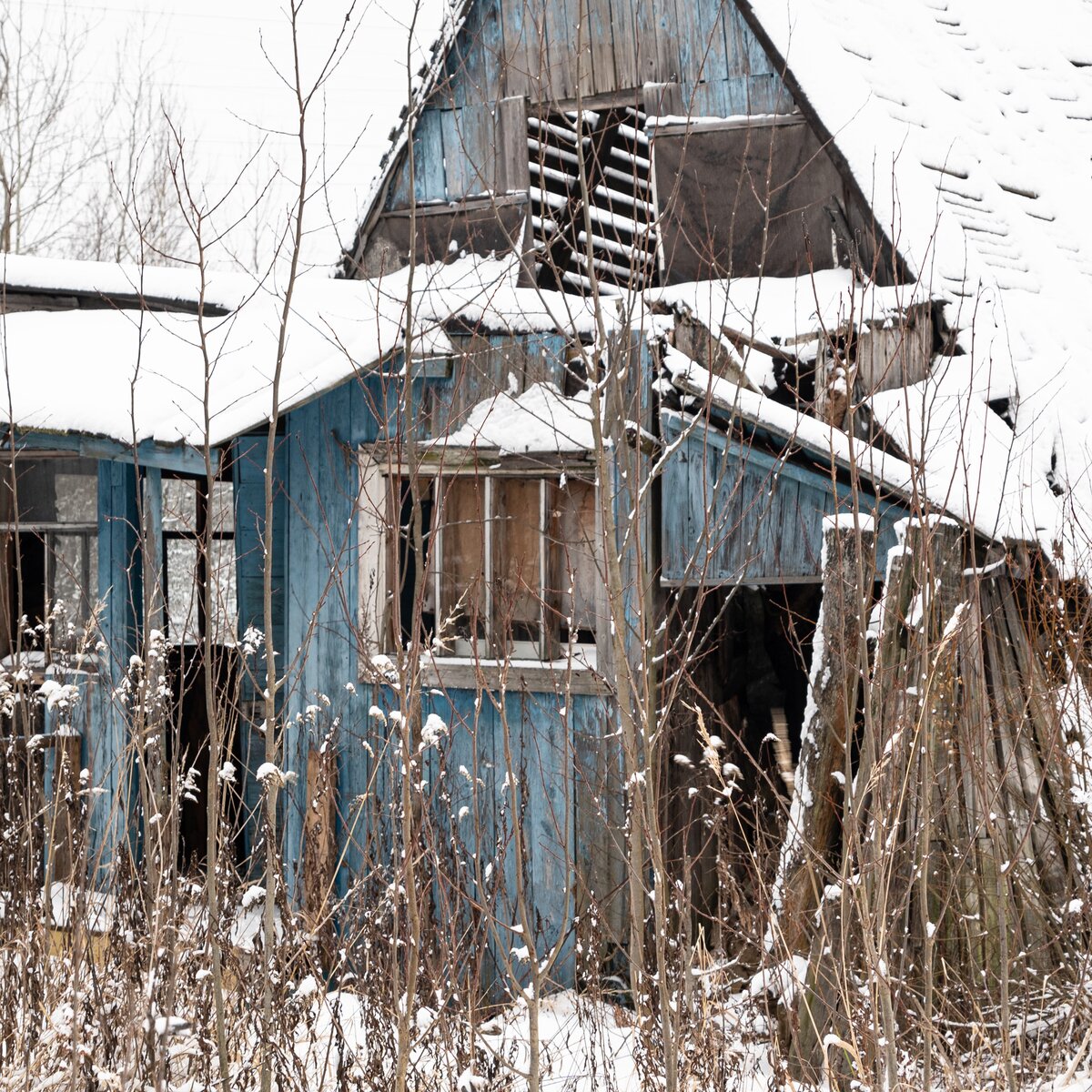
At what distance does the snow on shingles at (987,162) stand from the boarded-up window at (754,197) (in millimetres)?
279

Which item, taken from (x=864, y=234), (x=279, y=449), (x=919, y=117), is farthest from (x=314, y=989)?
(x=919, y=117)

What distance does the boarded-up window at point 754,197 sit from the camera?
724 cm

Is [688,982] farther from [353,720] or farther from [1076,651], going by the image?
[353,720]

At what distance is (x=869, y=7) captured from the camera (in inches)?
351

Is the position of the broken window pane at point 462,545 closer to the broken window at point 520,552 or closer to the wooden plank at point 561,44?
the broken window at point 520,552

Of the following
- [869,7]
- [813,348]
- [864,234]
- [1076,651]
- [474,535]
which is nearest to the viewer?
[1076,651]

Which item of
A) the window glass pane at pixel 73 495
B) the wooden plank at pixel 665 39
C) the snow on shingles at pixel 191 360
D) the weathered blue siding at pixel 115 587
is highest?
the wooden plank at pixel 665 39

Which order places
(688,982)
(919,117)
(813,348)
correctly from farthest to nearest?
(919,117)
(813,348)
(688,982)

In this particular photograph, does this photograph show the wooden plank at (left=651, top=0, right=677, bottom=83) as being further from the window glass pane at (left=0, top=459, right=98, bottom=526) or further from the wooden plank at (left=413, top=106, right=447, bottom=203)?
the window glass pane at (left=0, top=459, right=98, bottom=526)

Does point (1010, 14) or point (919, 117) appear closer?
point (919, 117)

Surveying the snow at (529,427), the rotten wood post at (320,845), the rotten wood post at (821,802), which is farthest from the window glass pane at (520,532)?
the rotten wood post at (821,802)

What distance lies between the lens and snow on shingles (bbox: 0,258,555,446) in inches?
228

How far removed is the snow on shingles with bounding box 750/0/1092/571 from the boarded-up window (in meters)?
0.28

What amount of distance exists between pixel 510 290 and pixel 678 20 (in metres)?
2.51
